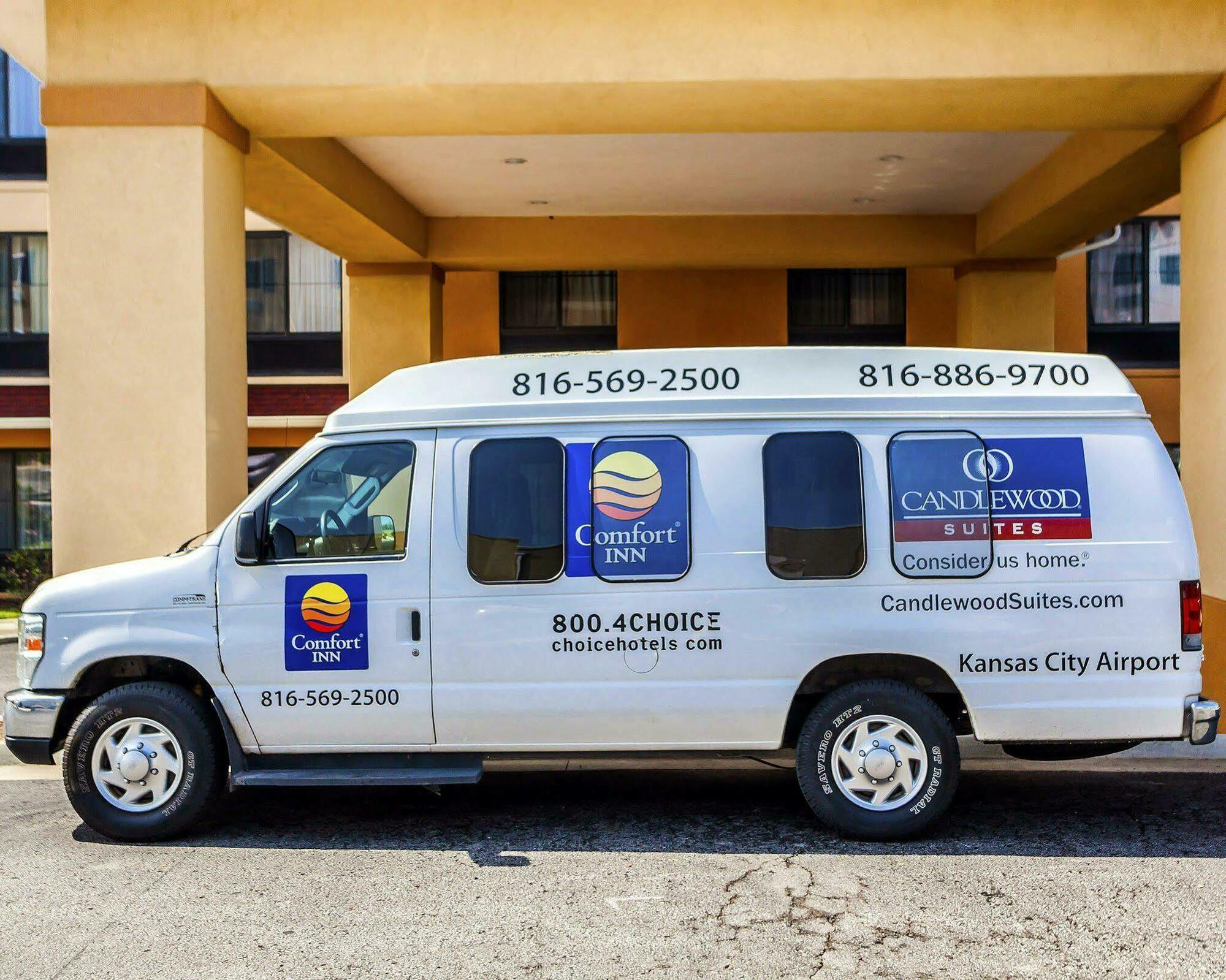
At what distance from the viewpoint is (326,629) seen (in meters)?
6.07

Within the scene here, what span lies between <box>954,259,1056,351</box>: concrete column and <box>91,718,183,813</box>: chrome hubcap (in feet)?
37.8

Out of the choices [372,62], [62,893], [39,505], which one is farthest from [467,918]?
[39,505]

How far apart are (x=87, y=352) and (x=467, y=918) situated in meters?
5.59

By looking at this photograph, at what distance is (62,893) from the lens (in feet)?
17.5

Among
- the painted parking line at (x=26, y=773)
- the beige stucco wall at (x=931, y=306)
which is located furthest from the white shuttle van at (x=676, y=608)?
the beige stucco wall at (x=931, y=306)

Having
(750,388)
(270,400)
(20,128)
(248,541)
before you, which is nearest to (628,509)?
(750,388)

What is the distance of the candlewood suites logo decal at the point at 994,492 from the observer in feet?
19.7

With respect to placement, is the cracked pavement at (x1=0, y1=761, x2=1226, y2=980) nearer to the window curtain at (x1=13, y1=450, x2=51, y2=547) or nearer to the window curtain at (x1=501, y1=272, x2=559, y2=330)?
the window curtain at (x1=501, y1=272, x2=559, y2=330)

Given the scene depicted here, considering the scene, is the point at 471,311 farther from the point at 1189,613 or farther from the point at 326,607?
the point at 1189,613

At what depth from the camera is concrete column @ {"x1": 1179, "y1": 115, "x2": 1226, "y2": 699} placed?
8492mm

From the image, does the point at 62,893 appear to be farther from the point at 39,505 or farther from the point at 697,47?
the point at 39,505

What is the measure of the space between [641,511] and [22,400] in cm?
1714

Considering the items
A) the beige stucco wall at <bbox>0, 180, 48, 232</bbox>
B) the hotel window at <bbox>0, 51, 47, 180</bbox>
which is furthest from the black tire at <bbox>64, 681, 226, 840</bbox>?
the hotel window at <bbox>0, 51, 47, 180</bbox>

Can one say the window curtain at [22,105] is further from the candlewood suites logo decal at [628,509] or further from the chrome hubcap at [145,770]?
the candlewood suites logo decal at [628,509]
